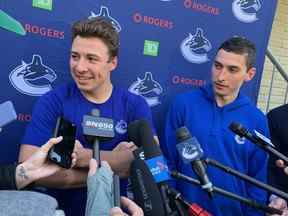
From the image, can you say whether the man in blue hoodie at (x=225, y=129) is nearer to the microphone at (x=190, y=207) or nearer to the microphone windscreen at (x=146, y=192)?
the microphone at (x=190, y=207)

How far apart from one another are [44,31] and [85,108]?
1.93 ft

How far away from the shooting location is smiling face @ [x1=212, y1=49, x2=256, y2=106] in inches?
96.0

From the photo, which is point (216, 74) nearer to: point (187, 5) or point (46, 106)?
point (187, 5)

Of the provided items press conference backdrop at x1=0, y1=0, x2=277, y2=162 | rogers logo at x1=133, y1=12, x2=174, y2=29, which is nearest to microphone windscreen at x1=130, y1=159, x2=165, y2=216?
press conference backdrop at x1=0, y1=0, x2=277, y2=162

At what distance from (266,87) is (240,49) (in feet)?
8.59

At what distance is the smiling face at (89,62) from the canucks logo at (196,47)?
0.91 meters

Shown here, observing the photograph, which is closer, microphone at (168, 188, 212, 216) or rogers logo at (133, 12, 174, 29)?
microphone at (168, 188, 212, 216)

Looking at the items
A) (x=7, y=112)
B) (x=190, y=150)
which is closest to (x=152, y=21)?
(x=7, y=112)

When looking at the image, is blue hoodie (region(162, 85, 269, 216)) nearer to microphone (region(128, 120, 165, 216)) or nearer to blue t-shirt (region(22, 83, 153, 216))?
blue t-shirt (region(22, 83, 153, 216))

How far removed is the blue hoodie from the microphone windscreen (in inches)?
34.8

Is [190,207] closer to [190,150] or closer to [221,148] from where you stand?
[190,150]

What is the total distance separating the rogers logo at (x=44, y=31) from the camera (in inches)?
93.9

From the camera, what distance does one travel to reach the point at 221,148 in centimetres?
240

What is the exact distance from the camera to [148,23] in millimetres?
2738
